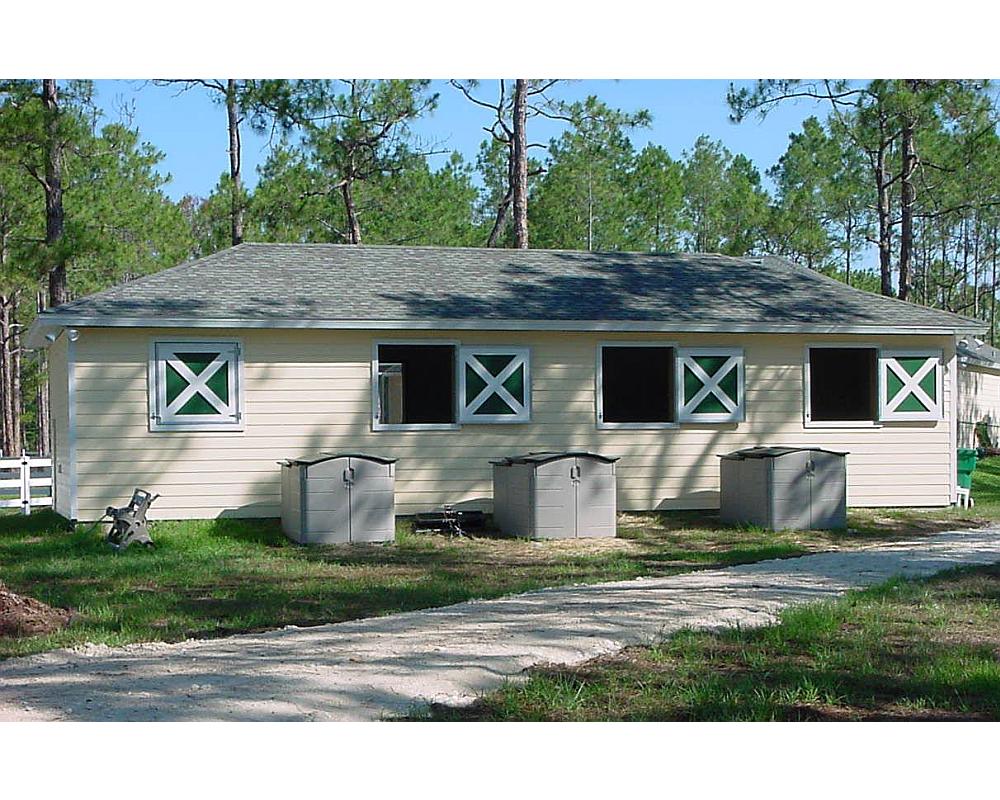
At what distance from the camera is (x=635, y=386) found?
64.8 ft

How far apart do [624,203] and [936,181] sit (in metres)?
8.81

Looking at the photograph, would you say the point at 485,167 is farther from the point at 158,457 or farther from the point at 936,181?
the point at 158,457

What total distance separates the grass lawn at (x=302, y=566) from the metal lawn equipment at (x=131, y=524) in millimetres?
129

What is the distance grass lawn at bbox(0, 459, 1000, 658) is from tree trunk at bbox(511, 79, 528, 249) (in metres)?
Answer: 10.8

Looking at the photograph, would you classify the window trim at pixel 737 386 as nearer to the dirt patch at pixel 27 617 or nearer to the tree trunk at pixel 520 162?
the dirt patch at pixel 27 617

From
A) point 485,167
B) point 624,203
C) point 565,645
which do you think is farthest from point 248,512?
point 485,167

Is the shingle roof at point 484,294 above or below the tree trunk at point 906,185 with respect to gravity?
below

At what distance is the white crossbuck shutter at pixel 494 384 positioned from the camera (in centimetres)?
1475

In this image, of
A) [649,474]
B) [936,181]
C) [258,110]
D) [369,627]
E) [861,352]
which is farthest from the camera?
[936,181]

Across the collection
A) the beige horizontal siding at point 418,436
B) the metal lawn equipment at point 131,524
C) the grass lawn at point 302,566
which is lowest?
the grass lawn at point 302,566

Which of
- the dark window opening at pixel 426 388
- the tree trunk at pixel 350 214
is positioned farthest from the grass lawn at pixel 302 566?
the tree trunk at pixel 350 214

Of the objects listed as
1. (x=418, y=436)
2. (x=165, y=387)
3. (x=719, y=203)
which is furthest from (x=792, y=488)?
(x=719, y=203)

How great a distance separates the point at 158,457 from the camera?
45.2 feet

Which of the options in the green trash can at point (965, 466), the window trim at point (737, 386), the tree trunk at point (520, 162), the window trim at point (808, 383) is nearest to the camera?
the window trim at point (737, 386)
